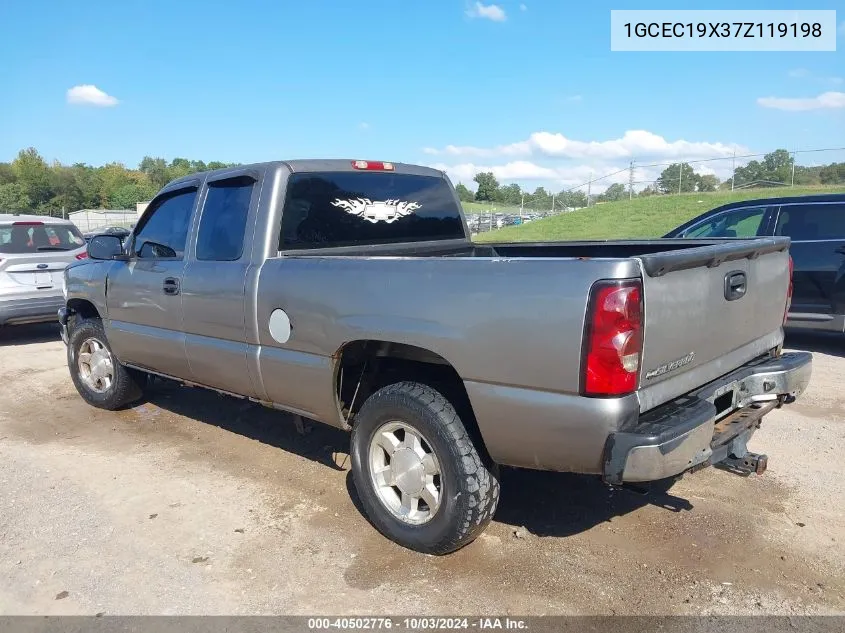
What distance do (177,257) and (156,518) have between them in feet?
5.98

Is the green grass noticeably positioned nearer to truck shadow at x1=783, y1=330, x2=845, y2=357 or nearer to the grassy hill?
the grassy hill

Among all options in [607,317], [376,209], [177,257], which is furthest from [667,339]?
[177,257]

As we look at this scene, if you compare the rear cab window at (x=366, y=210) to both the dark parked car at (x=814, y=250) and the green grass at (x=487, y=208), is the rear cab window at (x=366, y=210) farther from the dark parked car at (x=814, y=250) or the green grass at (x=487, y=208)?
the green grass at (x=487, y=208)

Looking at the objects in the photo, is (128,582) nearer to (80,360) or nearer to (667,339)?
(667,339)

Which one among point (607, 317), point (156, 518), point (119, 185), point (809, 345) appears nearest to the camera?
point (607, 317)

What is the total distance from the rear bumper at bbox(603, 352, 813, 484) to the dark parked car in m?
4.24

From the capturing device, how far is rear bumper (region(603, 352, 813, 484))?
8.59 feet

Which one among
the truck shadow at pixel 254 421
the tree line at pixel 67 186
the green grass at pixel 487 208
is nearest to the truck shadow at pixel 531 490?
the truck shadow at pixel 254 421

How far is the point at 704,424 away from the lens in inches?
111

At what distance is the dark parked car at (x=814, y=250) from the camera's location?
7.32m

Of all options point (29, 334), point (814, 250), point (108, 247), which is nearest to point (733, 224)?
point (814, 250)

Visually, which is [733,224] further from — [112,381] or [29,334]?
[29,334]

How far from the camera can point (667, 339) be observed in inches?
110

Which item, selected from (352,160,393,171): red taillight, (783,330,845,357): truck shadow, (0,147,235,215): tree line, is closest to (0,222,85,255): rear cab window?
(352,160,393,171): red taillight
